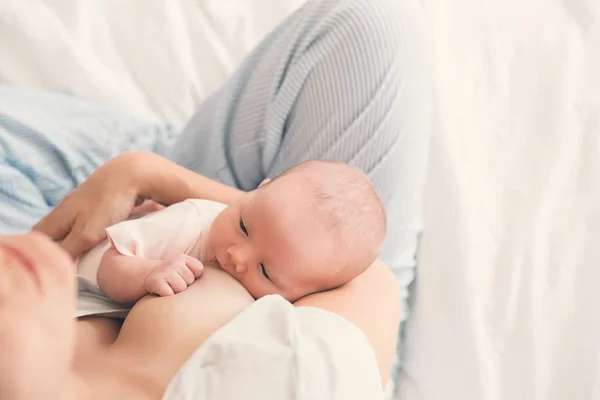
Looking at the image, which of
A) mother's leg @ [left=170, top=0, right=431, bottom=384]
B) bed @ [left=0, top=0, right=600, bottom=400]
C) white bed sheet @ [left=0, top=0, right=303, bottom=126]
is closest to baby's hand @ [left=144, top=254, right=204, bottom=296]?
mother's leg @ [left=170, top=0, right=431, bottom=384]

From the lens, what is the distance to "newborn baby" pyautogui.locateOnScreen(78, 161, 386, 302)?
692 millimetres

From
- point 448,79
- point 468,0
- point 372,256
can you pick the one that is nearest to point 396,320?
point 372,256

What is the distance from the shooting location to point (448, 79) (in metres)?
1.13

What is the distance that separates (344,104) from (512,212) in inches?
12.9

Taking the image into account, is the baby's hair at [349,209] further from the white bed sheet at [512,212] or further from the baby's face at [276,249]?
the white bed sheet at [512,212]

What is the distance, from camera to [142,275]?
66 centimetres

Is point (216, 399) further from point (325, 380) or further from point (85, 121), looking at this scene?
point (85, 121)

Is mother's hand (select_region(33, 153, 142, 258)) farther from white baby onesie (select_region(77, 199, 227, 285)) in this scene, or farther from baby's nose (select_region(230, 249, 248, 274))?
baby's nose (select_region(230, 249, 248, 274))

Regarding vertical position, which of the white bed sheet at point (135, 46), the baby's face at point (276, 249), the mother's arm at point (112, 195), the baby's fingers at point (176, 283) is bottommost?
the baby's face at point (276, 249)

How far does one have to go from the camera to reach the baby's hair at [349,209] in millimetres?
700

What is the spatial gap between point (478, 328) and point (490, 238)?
0.52ft

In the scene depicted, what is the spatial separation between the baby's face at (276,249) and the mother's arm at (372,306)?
0.03 metres

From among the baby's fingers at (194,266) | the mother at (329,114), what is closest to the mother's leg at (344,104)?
the mother at (329,114)

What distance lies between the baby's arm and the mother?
0.34 feet
